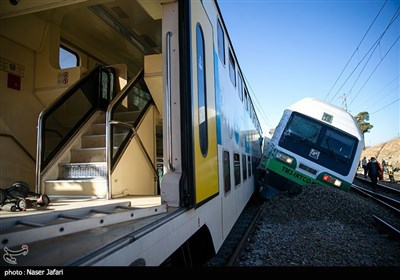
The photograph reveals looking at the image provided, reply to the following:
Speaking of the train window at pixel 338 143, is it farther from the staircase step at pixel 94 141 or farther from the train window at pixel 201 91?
the staircase step at pixel 94 141

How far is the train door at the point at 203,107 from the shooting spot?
92.7 inches

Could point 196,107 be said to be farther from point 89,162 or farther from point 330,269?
point 89,162

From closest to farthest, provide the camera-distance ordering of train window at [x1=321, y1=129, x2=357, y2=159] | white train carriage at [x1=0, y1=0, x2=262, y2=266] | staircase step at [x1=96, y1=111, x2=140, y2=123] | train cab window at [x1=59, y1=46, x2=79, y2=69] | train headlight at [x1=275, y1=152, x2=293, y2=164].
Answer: white train carriage at [x1=0, y1=0, x2=262, y2=266] → train cab window at [x1=59, y1=46, x2=79, y2=69] → staircase step at [x1=96, y1=111, x2=140, y2=123] → train window at [x1=321, y1=129, x2=357, y2=159] → train headlight at [x1=275, y1=152, x2=293, y2=164]

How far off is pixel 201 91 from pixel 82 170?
2335 millimetres

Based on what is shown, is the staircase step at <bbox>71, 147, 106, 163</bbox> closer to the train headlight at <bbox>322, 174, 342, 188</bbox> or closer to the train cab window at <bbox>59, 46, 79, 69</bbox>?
the train cab window at <bbox>59, 46, 79, 69</bbox>

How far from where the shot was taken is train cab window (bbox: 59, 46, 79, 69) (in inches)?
191

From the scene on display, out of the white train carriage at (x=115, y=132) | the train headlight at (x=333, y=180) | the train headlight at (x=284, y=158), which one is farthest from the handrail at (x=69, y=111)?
the train headlight at (x=333, y=180)

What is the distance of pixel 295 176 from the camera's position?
723 centimetres

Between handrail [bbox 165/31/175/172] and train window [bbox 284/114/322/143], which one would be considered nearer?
handrail [bbox 165/31/175/172]

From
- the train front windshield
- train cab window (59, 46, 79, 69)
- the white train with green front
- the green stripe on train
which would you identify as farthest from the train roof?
train cab window (59, 46, 79, 69)

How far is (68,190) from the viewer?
3.55 meters

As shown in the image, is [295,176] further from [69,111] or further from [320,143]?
[69,111]

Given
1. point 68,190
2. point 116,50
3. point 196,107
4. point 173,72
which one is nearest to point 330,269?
point 196,107

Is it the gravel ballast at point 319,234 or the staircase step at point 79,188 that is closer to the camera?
the staircase step at point 79,188
